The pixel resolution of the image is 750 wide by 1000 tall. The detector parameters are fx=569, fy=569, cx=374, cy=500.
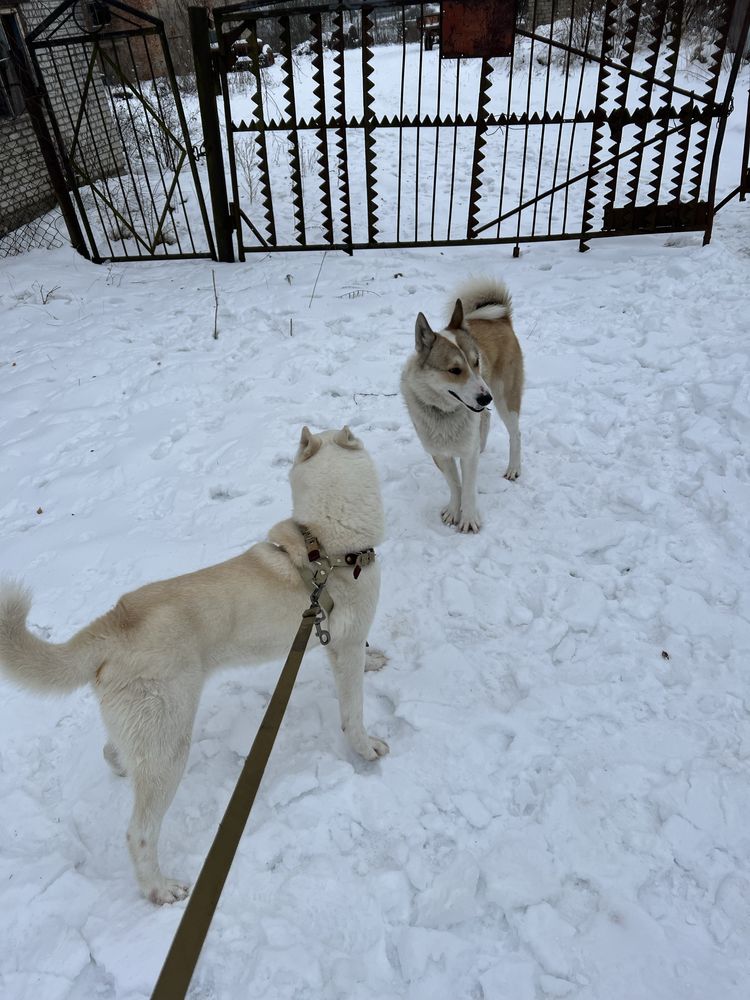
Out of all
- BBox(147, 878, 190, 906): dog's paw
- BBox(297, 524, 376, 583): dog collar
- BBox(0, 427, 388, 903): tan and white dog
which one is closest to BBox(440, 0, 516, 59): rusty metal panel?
BBox(0, 427, 388, 903): tan and white dog

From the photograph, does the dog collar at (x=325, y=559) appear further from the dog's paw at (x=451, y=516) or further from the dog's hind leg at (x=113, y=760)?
the dog's paw at (x=451, y=516)

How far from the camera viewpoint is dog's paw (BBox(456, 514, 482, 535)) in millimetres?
3779

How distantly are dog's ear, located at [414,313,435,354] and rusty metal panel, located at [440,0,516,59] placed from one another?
194 inches

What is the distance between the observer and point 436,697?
9.13ft

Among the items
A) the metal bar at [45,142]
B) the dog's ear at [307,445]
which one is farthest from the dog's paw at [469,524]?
the metal bar at [45,142]

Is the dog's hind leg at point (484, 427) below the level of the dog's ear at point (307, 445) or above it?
below

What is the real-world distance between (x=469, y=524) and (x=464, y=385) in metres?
0.92

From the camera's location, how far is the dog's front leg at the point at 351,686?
244 cm

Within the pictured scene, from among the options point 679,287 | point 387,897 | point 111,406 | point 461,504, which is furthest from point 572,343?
point 387,897

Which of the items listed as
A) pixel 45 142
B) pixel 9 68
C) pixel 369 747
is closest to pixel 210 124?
pixel 45 142

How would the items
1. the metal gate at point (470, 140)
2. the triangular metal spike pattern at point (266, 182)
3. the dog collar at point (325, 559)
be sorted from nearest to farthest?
the dog collar at point (325, 559), the metal gate at point (470, 140), the triangular metal spike pattern at point (266, 182)

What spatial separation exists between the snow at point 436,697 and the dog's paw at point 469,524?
0.24 ft

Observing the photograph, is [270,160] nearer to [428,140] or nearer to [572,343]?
[428,140]

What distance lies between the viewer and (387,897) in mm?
2061
